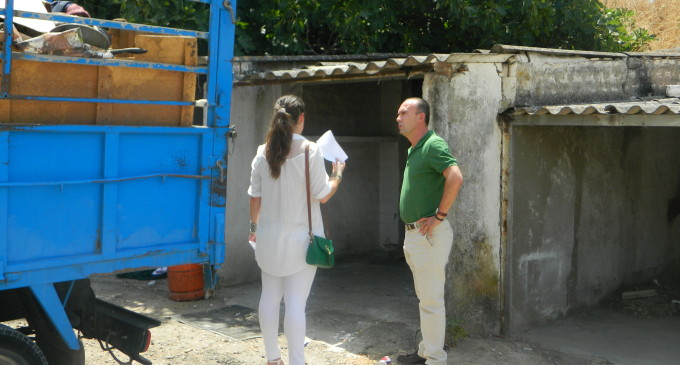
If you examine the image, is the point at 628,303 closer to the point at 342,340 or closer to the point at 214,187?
the point at 342,340

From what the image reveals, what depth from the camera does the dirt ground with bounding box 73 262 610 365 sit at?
6.00 meters

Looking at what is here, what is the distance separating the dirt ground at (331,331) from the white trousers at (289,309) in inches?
49.2

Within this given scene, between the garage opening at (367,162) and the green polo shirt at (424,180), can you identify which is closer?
the green polo shirt at (424,180)

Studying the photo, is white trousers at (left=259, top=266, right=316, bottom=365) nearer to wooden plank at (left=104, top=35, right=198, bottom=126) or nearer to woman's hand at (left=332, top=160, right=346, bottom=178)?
woman's hand at (left=332, top=160, right=346, bottom=178)

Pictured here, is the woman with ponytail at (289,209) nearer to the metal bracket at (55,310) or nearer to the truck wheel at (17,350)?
the metal bracket at (55,310)

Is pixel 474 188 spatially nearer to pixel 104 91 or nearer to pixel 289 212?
pixel 289 212

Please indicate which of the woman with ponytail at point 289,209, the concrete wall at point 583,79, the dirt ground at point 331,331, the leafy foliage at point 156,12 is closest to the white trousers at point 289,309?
the woman with ponytail at point 289,209

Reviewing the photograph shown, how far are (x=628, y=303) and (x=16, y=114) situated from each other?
6801 millimetres

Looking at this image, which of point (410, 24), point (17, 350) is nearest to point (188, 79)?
point (17, 350)

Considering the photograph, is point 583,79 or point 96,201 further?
point 583,79

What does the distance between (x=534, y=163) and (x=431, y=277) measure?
1965mm

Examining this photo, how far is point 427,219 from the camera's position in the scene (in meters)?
5.13

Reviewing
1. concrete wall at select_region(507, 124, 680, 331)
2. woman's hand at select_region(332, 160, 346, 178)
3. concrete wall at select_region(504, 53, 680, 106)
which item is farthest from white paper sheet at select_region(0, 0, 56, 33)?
concrete wall at select_region(507, 124, 680, 331)

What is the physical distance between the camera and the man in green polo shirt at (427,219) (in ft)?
16.8
